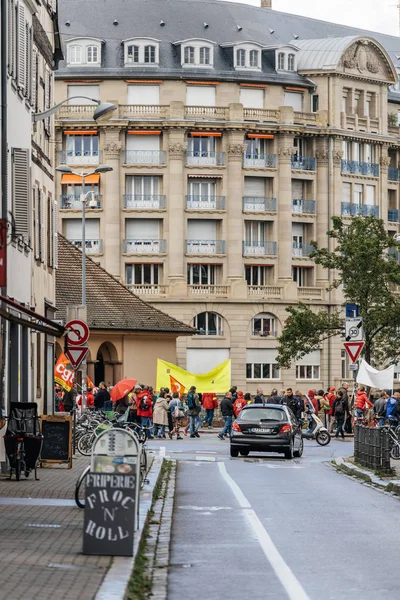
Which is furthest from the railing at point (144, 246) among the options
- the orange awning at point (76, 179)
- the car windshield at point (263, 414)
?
the car windshield at point (263, 414)

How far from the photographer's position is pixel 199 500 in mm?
22891

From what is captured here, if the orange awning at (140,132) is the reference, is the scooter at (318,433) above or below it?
below

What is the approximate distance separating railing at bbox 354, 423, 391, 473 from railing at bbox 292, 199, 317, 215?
211ft

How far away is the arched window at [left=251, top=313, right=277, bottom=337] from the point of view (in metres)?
94.3

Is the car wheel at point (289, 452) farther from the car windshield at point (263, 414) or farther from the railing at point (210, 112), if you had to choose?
the railing at point (210, 112)

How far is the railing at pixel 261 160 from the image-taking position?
96.1 metres

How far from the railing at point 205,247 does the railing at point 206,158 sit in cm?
479

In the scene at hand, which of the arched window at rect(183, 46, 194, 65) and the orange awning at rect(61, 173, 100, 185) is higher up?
the arched window at rect(183, 46, 194, 65)

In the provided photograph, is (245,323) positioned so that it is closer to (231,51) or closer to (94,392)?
(231,51)

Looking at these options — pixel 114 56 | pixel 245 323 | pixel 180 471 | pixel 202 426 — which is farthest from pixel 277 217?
pixel 180 471

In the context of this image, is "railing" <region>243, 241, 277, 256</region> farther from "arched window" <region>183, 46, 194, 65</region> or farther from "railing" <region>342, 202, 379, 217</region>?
"arched window" <region>183, 46, 194, 65</region>

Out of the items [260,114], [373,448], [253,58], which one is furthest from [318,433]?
[253,58]

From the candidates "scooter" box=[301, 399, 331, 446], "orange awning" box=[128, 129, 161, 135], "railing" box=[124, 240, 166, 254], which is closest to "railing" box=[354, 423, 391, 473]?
"scooter" box=[301, 399, 331, 446]

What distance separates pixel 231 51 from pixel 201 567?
283ft
